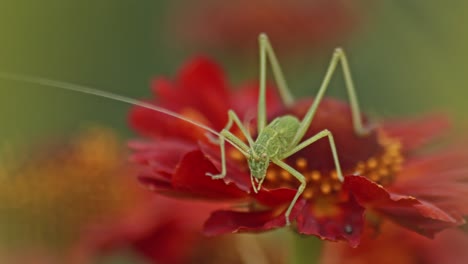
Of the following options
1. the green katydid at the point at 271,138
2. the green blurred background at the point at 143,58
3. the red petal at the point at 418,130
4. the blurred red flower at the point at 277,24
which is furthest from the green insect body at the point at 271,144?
the blurred red flower at the point at 277,24

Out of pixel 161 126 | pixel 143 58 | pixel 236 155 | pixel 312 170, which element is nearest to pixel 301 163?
pixel 312 170

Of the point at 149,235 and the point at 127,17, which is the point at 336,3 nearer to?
the point at 127,17

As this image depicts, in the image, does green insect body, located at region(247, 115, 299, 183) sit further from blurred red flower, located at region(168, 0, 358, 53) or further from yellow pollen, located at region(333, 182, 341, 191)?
blurred red flower, located at region(168, 0, 358, 53)

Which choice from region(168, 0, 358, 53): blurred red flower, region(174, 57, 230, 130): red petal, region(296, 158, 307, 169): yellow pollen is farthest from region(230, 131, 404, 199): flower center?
region(168, 0, 358, 53): blurred red flower

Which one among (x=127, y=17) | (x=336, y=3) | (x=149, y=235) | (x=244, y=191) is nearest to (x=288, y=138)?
(x=244, y=191)

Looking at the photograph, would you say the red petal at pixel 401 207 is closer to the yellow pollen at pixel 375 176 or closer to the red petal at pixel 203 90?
the yellow pollen at pixel 375 176

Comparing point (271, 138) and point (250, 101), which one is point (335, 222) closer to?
point (271, 138)

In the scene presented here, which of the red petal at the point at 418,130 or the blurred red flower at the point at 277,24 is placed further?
the blurred red flower at the point at 277,24
